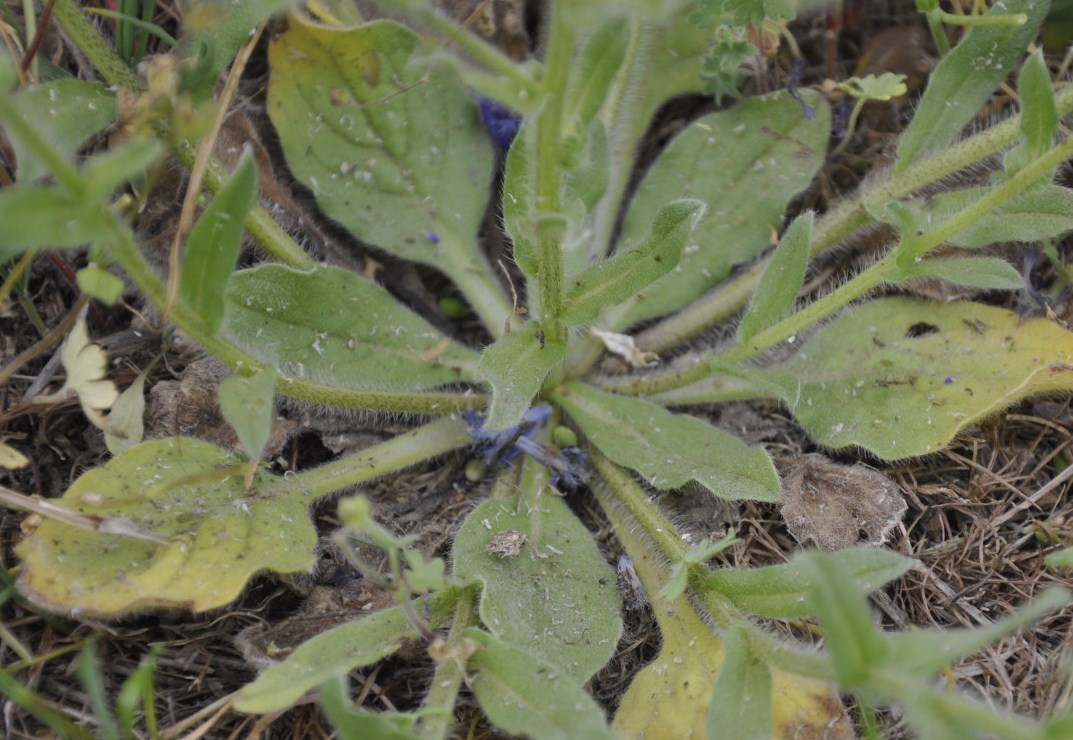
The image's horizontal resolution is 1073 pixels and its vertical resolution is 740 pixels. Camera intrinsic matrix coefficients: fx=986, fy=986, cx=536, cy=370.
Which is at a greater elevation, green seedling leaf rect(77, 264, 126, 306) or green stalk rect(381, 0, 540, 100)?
green stalk rect(381, 0, 540, 100)

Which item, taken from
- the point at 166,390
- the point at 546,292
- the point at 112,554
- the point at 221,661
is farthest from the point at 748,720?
the point at 166,390

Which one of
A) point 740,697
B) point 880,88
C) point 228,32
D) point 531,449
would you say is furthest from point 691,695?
point 228,32

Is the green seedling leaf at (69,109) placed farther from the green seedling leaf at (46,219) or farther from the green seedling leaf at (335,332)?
the green seedling leaf at (46,219)

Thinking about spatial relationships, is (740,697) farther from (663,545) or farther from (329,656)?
(329,656)

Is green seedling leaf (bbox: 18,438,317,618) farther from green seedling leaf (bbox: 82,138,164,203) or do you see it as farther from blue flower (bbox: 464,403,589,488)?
green seedling leaf (bbox: 82,138,164,203)

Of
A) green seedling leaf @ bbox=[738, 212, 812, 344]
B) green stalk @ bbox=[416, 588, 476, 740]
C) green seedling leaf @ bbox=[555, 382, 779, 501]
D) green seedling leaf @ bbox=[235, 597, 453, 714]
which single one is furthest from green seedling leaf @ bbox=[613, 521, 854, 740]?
green seedling leaf @ bbox=[738, 212, 812, 344]

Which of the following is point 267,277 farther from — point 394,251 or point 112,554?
point 112,554
